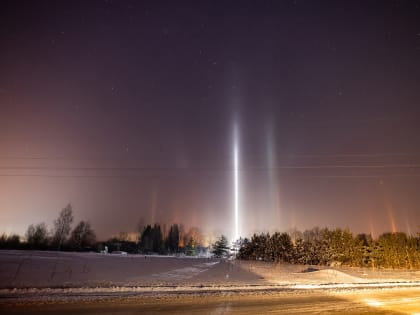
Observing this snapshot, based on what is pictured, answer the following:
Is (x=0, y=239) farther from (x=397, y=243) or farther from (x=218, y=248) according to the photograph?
(x=397, y=243)

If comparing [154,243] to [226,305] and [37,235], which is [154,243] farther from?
[226,305]

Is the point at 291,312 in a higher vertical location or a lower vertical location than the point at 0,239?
lower

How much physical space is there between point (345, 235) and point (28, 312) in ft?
241

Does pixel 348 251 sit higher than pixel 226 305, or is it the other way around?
pixel 348 251

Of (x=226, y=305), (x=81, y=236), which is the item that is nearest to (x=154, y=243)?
(x=81, y=236)

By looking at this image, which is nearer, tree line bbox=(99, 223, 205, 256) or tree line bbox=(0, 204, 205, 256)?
tree line bbox=(0, 204, 205, 256)

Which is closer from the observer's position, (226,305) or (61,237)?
(226,305)

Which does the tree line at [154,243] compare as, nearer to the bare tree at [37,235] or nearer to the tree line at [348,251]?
the bare tree at [37,235]

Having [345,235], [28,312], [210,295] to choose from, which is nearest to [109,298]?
[28,312]

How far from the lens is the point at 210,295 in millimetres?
16812

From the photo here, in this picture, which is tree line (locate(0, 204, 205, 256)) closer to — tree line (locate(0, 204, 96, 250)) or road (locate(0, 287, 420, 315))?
tree line (locate(0, 204, 96, 250))

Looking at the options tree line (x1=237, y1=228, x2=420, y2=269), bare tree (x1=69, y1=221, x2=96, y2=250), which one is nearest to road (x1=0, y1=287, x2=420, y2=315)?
tree line (x1=237, y1=228, x2=420, y2=269)

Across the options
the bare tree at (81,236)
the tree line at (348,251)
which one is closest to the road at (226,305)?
the tree line at (348,251)

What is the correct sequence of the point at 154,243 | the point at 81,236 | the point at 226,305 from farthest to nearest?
1. the point at 154,243
2. the point at 81,236
3. the point at 226,305
